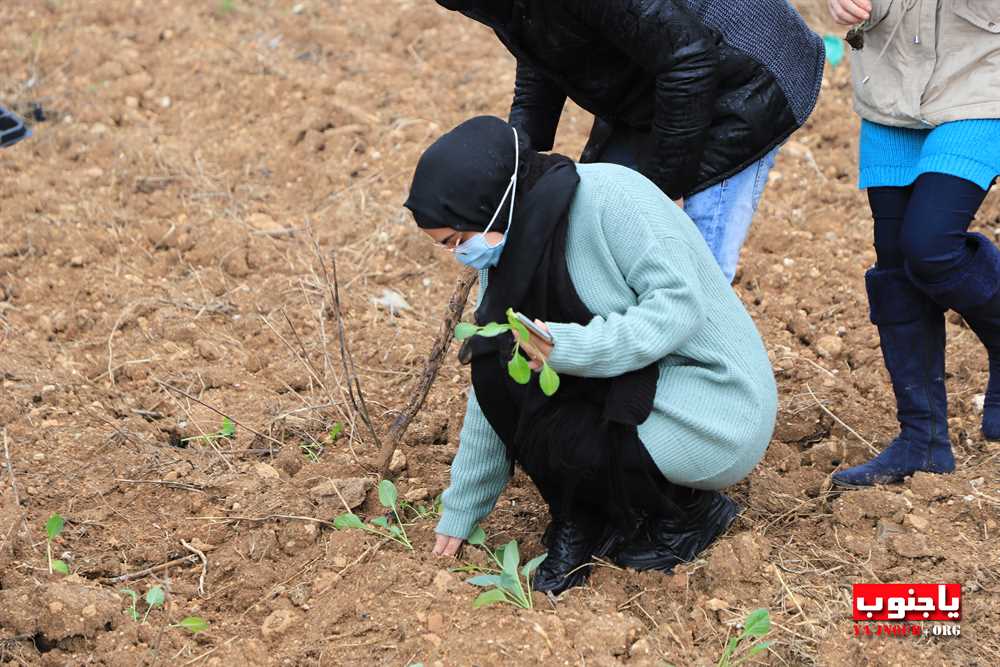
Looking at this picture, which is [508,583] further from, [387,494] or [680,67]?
[680,67]

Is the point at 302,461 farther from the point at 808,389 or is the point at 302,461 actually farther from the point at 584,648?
the point at 808,389

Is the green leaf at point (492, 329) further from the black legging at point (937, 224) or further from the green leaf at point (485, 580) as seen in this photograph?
the black legging at point (937, 224)

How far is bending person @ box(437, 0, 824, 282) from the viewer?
7.58ft

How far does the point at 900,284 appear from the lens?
2643mm

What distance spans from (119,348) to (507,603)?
1.72 m

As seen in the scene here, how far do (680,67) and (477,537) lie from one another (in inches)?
42.6

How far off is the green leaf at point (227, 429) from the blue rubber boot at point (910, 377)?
1.54 m

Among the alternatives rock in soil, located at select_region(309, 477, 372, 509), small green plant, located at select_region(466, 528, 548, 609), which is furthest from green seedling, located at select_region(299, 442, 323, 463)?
small green plant, located at select_region(466, 528, 548, 609)

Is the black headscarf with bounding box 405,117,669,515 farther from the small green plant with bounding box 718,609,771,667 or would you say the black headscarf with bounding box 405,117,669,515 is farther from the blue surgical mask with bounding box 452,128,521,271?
the small green plant with bounding box 718,609,771,667

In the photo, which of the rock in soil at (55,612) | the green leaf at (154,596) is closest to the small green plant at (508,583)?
the green leaf at (154,596)

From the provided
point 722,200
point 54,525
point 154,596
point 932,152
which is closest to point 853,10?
point 932,152

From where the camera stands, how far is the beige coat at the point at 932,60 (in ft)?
7.77

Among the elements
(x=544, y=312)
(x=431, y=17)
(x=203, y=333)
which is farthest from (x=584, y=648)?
(x=431, y=17)

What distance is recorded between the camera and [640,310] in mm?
2125
